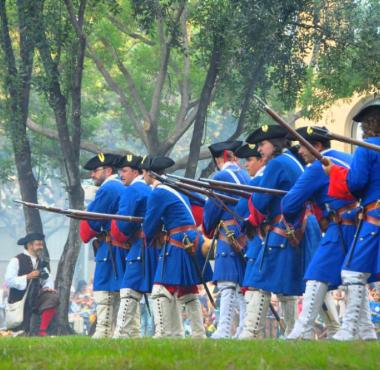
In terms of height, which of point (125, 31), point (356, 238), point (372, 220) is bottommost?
point (356, 238)

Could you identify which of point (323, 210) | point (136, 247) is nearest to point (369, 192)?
point (323, 210)

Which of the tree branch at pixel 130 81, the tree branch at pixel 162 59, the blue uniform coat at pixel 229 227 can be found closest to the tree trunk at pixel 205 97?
the tree branch at pixel 162 59

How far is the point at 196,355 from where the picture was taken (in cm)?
1034

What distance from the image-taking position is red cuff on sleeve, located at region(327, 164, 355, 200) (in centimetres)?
1174

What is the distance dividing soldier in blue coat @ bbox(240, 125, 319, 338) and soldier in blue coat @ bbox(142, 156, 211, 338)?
1511 millimetres

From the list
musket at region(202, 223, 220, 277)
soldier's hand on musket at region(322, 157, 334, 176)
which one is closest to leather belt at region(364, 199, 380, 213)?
soldier's hand on musket at region(322, 157, 334, 176)

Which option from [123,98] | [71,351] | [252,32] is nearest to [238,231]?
[71,351]

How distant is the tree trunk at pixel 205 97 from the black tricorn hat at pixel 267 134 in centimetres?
860

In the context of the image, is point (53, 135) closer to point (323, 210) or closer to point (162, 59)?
point (162, 59)

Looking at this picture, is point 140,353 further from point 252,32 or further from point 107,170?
point 252,32

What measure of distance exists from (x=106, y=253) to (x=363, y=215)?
16.7 feet

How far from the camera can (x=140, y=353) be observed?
10461mm

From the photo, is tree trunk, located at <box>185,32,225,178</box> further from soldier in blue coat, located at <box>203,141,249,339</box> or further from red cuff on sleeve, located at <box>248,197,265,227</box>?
red cuff on sleeve, located at <box>248,197,265,227</box>

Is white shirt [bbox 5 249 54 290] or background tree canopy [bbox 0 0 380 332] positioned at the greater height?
background tree canopy [bbox 0 0 380 332]
